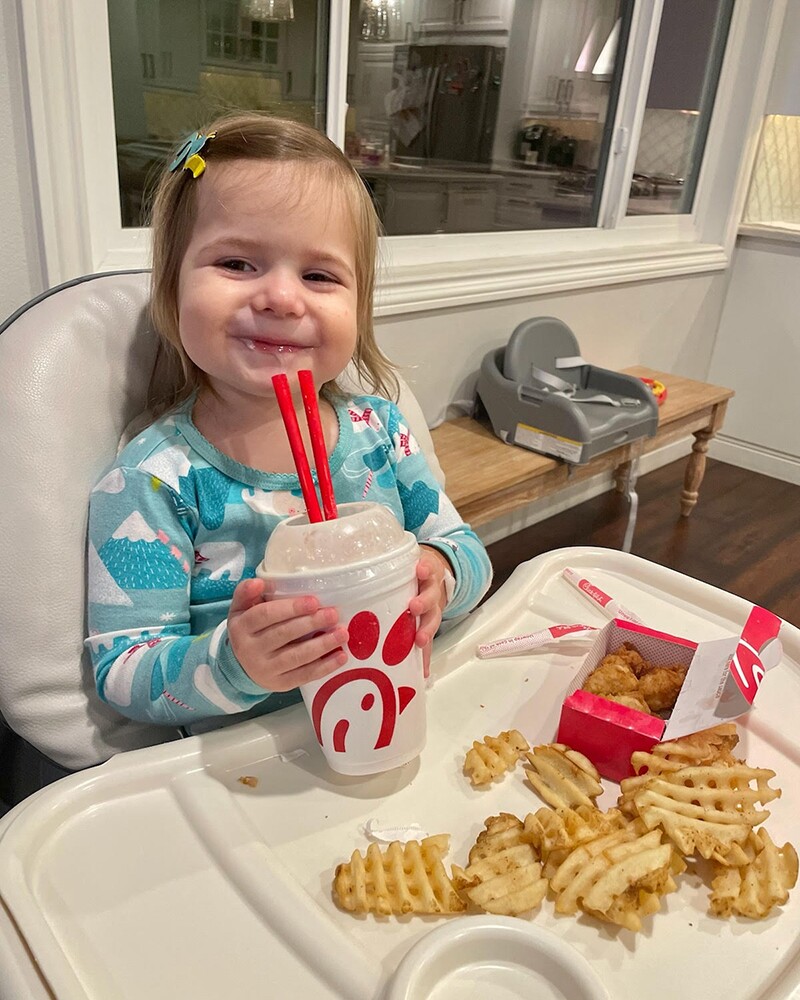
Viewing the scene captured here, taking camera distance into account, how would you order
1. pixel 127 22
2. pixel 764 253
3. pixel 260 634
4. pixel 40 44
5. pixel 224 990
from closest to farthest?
pixel 224 990
pixel 260 634
pixel 40 44
pixel 127 22
pixel 764 253

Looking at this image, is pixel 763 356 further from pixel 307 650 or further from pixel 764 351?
pixel 307 650

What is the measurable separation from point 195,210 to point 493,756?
57 cm

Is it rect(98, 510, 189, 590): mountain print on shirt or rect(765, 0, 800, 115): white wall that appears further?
rect(765, 0, 800, 115): white wall

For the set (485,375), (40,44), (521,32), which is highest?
(521,32)

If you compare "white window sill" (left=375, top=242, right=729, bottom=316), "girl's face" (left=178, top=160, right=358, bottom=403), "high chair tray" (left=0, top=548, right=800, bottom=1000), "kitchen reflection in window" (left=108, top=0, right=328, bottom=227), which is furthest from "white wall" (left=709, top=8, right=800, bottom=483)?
"girl's face" (left=178, top=160, right=358, bottom=403)

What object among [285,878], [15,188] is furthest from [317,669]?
[15,188]

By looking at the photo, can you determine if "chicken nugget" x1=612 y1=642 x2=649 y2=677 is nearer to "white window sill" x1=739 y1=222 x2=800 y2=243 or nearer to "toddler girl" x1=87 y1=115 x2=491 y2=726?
"toddler girl" x1=87 y1=115 x2=491 y2=726

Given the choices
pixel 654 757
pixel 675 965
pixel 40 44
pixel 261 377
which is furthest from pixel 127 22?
pixel 675 965

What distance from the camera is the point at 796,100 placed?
9.67 feet

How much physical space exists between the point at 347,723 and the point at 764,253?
10.1 feet

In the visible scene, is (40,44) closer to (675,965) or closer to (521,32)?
(675,965)

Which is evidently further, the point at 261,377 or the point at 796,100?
the point at 796,100

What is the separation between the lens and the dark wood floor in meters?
2.51

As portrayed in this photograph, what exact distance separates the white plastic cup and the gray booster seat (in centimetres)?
143
